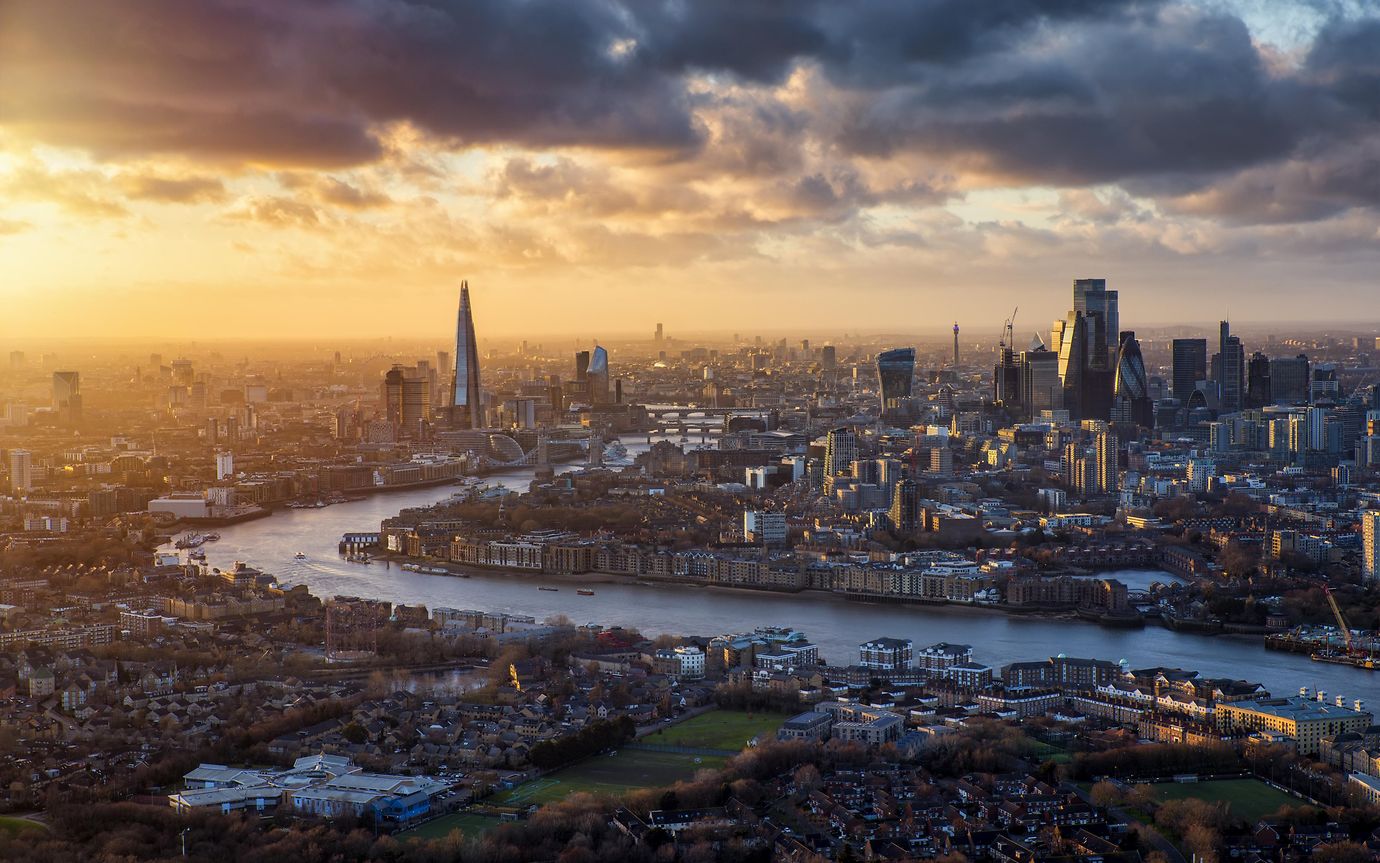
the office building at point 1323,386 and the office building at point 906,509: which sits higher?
the office building at point 1323,386

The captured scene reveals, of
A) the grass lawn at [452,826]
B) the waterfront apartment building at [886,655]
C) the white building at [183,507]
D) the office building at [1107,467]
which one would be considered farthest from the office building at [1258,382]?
the grass lawn at [452,826]

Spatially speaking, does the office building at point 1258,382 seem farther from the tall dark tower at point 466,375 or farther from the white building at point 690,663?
the white building at point 690,663

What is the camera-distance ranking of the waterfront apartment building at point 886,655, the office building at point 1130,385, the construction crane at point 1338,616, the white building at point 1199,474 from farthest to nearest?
the office building at point 1130,385
the white building at point 1199,474
the construction crane at point 1338,616
the waterfront apartment building at point 886,655

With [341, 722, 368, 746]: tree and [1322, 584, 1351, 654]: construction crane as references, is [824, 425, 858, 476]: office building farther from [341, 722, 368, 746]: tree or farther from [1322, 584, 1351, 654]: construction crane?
[341, 722, 368, 746]: tree

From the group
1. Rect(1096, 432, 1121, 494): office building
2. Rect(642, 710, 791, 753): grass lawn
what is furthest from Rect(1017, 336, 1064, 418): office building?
Rect(642, 710, 791, 753): grass lawn

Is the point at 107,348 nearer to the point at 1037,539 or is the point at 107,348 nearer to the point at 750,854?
the point at 1037,539

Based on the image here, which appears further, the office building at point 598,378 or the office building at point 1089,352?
the office building at point 598,378

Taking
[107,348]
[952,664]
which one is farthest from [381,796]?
[107,348]
